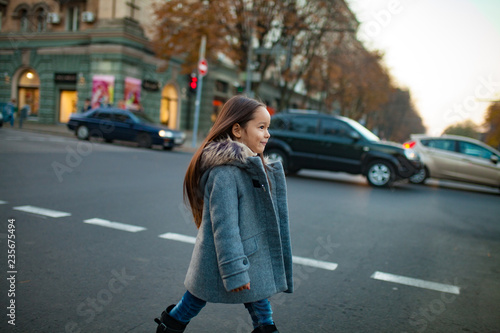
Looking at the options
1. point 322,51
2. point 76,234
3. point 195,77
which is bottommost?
point 76,234

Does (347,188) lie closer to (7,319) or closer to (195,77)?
(7,319)

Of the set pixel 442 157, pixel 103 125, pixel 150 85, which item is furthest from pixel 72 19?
pixel 442 157

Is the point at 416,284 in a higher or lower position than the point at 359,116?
lower

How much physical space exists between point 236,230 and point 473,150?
1292 centimetres

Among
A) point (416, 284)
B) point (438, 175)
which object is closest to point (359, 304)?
point (416, 284)

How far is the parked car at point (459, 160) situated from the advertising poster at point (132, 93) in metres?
17.2

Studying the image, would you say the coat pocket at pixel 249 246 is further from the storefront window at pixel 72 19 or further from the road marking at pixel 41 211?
the storefront window at pixel 72 19

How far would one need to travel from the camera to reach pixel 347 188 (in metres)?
10.9

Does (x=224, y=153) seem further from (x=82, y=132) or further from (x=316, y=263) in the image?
(x=82, y=132)

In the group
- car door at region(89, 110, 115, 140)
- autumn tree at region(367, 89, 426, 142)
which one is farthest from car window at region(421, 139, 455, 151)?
autumn tree at region(367, 89, 426, 142)

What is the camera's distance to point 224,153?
2020mm

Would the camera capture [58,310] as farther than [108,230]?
No

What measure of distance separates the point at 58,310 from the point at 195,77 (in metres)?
17.5

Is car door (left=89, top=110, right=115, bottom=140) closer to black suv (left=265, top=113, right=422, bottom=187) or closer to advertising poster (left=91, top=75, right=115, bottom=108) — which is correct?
advertising poster (left=91, top=75, right=115, bottom=108)
